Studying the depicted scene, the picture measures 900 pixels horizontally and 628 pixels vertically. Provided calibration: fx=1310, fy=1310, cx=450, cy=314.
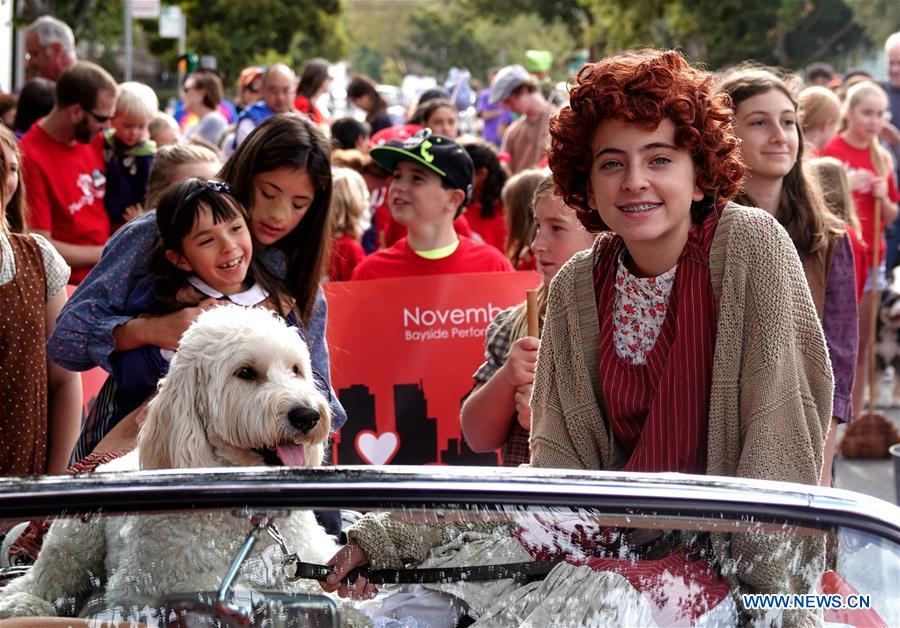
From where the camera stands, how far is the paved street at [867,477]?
820 centimetres

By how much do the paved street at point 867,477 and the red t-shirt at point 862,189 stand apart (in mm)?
1471

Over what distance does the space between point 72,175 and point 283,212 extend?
13.4ft

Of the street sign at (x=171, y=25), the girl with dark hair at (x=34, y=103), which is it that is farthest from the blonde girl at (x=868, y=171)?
the street sign at (x=171, y=25)

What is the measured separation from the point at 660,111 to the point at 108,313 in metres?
2.14

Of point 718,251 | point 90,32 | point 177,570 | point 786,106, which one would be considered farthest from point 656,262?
point 90,32

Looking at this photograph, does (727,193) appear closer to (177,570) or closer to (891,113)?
(177,570)

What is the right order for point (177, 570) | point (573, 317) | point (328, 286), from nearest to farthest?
point (177, 570) → point (573, 317) → point (328, 286)

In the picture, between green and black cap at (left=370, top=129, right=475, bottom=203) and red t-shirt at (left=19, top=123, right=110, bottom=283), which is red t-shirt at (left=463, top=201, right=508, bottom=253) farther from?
red t-shirt at (left=19, top=123, right=110, bottom=283)

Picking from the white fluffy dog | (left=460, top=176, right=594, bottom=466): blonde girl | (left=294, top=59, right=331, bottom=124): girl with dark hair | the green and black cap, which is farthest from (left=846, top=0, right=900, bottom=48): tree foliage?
the white fluffy dog

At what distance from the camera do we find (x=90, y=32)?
36875mm

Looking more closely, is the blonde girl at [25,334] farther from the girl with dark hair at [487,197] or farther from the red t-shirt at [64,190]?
the girl with dark hair at [487,197]

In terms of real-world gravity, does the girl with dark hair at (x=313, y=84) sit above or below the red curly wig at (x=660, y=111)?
above

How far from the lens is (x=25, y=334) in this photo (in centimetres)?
454

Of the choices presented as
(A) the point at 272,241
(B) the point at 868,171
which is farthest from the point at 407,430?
(B) the point at 868,171
